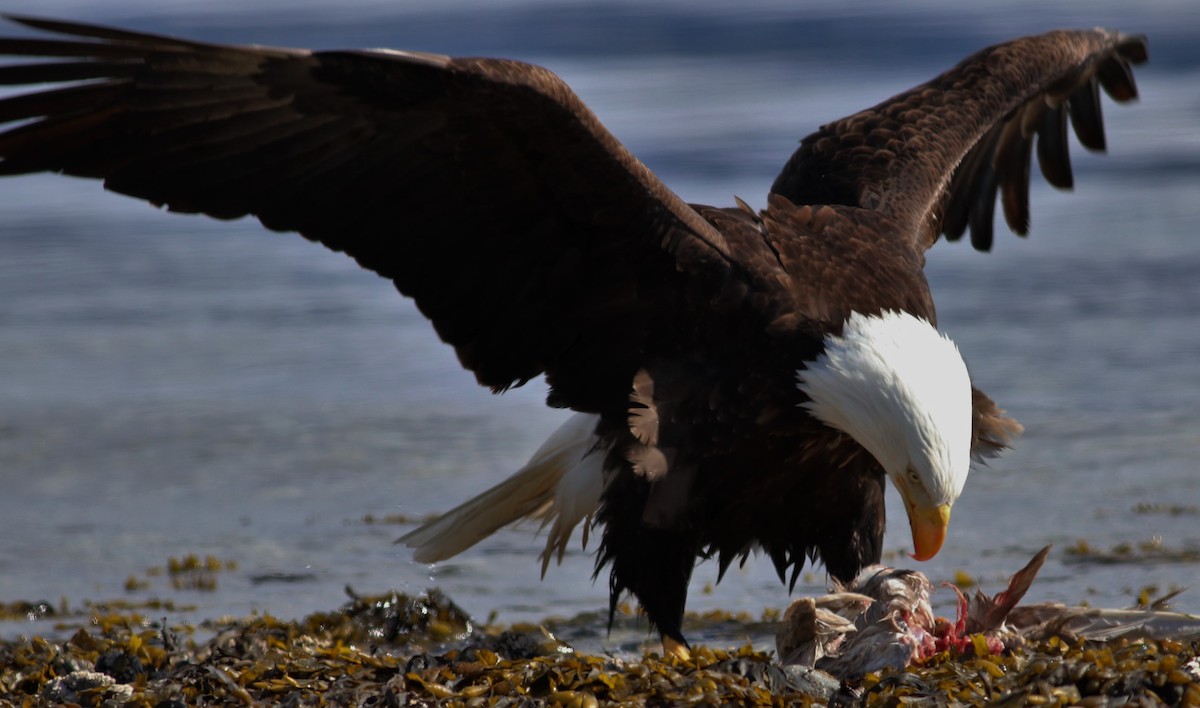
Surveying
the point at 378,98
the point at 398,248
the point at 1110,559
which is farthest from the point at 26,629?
the point at 1110,559

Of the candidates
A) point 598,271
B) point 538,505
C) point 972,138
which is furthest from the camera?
point 972,138

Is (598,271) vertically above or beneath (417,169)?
beneath

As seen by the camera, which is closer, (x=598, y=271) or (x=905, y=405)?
(x=905, y=405)

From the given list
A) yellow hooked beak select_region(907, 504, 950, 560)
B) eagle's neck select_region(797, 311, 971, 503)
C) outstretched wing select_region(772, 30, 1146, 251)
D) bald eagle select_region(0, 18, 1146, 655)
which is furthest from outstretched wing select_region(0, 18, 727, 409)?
outstretched wing select_region(772, 30, 1146, 251)

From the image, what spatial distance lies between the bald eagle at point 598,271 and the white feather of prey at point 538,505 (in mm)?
21

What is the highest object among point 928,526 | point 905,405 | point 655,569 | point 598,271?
point 598,271

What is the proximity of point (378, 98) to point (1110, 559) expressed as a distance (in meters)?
2.43

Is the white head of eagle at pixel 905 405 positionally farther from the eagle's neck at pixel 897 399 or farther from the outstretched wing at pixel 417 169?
the outstretched wing at pixel 417 169

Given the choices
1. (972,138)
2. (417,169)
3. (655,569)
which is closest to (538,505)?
(655,569)

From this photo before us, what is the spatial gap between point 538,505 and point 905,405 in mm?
1270

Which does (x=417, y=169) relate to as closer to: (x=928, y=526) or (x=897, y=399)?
(x=897, y=399)

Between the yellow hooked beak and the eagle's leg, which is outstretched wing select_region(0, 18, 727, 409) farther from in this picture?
the yellow hooked beak

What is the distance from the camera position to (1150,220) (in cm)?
892

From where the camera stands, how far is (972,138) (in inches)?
188
